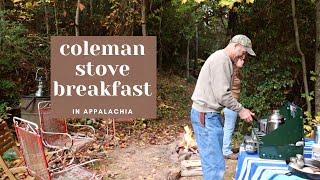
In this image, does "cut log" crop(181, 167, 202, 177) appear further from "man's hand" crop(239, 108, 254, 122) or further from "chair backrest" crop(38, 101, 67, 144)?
"man's hand" crop(239, 108, 254, 122)

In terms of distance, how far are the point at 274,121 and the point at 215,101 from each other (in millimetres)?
823

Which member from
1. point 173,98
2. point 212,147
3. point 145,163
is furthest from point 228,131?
point 173,98

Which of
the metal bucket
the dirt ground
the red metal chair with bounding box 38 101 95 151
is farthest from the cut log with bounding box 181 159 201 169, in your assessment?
A: the metal bucket

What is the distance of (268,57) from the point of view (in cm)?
776

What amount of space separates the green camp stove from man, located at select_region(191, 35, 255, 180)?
67 cm

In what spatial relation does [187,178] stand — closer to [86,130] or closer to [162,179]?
[162,179]

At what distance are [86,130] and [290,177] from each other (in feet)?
18.2

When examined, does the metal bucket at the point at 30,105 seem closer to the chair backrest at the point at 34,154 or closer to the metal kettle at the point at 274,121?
the chair backrest at the point at 34,154

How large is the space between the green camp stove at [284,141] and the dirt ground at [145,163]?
242 cm

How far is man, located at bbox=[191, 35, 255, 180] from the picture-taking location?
12.0ft

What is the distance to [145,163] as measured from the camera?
20.7 feet

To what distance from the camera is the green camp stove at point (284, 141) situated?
111 inches

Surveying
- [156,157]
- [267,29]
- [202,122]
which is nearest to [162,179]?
[156,157]

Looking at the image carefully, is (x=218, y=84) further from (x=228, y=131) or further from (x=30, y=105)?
(x=30, y=105)
